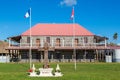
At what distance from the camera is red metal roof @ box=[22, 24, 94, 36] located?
7188 centimetres

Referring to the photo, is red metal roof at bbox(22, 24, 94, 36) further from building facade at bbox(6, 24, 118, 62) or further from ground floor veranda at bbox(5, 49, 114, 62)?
ground floor veranda at bbox(5, 49, 114, 62)

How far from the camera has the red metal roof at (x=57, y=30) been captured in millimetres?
71875

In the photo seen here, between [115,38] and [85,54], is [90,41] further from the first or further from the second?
[115,38]

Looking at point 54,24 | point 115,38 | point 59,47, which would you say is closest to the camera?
point 59,47

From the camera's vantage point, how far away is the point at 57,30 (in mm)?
73188

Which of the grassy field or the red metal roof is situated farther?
the red metal roof

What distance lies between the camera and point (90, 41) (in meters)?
71.9

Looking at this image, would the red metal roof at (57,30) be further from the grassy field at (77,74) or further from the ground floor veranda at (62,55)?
the grassy field at (77,74)

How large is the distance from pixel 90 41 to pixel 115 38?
90.8 metres

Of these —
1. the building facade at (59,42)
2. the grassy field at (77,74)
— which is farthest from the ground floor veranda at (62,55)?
the grassy field at (77,74)

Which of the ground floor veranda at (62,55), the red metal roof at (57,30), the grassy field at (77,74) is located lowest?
the grassy field at (77,74)

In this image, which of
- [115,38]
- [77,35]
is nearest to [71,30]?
[77,35]

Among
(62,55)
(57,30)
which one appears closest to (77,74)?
(62,55)

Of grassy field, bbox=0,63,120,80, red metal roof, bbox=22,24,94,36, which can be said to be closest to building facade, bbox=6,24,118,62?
red metal roof, bbox=22,24,94,36
